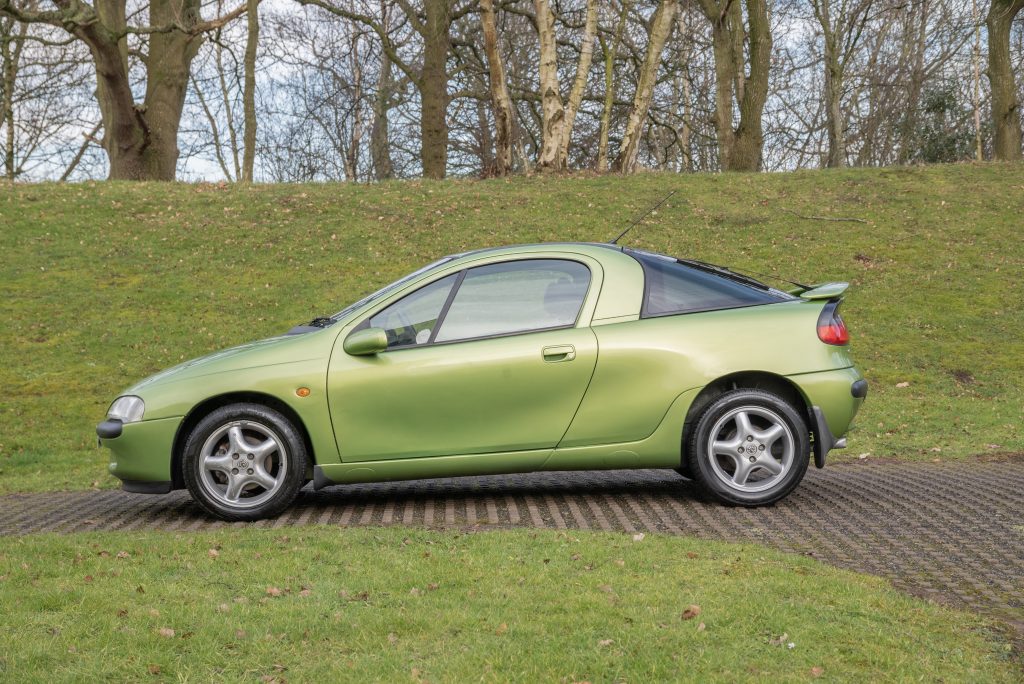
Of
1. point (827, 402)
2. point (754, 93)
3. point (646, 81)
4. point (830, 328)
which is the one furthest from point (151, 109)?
point (827, 402)

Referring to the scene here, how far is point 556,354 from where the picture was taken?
631 cm

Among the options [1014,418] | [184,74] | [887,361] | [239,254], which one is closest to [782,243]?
[887,361]

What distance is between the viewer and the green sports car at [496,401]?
247 inches

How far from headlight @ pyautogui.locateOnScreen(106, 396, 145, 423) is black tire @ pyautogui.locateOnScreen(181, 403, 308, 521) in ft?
1.17

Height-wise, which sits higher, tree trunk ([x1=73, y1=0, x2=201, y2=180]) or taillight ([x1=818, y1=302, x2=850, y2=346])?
tree trunk ([x1=73, y1=0, x2=201, y2=180])

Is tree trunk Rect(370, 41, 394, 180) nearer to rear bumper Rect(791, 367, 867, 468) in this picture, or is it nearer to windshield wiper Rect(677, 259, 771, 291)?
windshield wiper Rect(677, 259, 771, 291)

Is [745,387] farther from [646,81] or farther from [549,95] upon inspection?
[646,81]

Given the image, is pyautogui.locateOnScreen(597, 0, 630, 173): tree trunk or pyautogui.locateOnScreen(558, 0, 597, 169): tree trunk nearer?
pyautogui.locateOnScreen(558, 0, 597, 169): tree trunk

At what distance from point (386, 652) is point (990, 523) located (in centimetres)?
390

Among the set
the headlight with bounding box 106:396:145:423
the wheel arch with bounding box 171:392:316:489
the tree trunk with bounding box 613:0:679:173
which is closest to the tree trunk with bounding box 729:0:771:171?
the tree trunk with bounding box 613:0:679:173

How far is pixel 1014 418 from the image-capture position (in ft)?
36.3

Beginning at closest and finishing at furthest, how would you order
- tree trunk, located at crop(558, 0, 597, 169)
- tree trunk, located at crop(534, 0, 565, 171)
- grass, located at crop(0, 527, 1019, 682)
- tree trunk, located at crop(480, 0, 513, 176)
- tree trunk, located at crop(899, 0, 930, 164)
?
grass, located at crop(0, 527, 1019, 682), tree trunk, located at crop(534, 0, 565, 171), tree trunk, located at crop(558, 0, 597, 169), tree trunk, located at crop(480, 0, 513, 176), tree trunk, located at crop(899, 0, 930, 164)

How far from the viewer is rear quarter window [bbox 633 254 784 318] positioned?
6.58 metres

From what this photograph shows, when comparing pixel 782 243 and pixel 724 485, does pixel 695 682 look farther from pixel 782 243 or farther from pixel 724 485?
pixel 782 243
